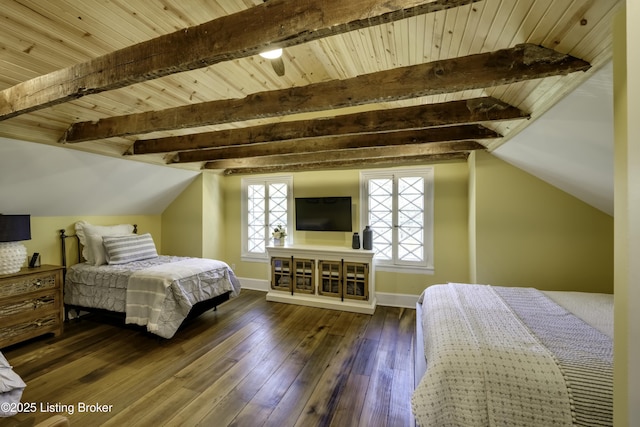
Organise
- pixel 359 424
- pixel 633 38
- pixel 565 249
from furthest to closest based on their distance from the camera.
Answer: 1. pixel 565 249
2. pixel 359 424
3. pixel 633 38

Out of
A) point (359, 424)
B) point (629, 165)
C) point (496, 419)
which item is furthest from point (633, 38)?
point (359, 424)

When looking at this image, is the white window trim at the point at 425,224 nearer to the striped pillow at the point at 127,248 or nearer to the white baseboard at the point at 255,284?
the white baseboard at the point at 255,284

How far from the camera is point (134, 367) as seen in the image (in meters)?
2.37

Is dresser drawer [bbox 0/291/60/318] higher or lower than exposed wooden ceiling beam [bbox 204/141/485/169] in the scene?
lower

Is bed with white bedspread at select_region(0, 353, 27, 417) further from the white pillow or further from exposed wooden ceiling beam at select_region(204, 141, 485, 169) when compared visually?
exposed wooden ceiling beam at select_region(204, 141, 485, 169)

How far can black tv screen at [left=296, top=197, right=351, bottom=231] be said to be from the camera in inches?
159

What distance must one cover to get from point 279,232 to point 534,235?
3346 mm

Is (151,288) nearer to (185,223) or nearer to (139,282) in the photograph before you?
(139,282)

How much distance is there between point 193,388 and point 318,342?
4.05 feet

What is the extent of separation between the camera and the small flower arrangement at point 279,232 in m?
4.32

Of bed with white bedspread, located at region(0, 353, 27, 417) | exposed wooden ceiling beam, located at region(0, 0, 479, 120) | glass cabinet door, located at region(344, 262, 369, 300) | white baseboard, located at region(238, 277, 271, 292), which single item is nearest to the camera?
exposed wooden ceiling beam, located at region(0, 0, 479, 120)

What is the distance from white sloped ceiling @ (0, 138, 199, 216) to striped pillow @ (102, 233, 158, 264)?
0.60 metres

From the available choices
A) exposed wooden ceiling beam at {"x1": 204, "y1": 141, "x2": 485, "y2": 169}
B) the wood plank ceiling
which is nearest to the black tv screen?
exposed wooden ceiling beam at {"x1": 204, "y1": 141, "x2": 485, "y2": 169}

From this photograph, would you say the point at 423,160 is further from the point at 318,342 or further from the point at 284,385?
the point at 284,385
